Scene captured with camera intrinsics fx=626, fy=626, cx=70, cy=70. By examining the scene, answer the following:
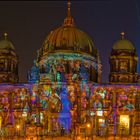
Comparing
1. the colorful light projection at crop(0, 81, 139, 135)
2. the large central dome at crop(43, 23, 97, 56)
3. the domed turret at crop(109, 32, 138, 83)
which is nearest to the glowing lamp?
the colorful light projection at crop(0, 81, 139, 135)

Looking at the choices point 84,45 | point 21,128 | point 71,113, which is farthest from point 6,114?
point 84,45

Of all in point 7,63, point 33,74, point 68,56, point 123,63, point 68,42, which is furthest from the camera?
point 68,42

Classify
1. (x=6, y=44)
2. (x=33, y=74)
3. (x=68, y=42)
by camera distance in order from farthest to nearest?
(x=68, y=42) < (x=33, y=74) < (x=6, y=44)

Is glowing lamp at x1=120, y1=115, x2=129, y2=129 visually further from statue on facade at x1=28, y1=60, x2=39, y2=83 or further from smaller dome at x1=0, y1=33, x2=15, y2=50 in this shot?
smaller dome at x1=0, y1=33, x2=15, y2=50

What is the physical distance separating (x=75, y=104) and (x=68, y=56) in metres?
9.15

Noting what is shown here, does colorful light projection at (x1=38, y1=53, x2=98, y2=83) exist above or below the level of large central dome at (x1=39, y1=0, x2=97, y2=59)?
below

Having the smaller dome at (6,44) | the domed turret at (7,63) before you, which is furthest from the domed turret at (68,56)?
the smaller dome at (6,44)

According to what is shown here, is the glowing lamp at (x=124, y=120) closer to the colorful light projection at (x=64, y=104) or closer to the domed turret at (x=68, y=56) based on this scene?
the colorful light projection at (x=64, y=104)

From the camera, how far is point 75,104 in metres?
72.1

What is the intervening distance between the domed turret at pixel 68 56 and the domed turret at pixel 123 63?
327 centimetres

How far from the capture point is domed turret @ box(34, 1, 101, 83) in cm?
7712

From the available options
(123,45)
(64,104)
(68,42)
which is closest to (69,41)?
(68,42)

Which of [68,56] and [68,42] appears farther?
[68,42]

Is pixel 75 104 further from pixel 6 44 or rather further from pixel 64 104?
pixel 6 44
